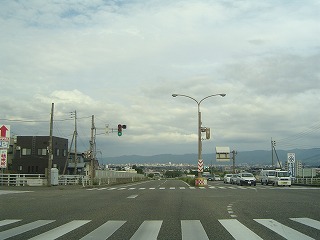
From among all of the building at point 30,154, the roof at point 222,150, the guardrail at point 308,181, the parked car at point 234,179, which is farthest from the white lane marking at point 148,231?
the building at point 30,154

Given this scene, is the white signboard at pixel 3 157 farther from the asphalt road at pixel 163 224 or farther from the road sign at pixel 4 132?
the asphalt road at pixel 163 224

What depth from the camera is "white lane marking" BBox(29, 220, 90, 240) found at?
929cm

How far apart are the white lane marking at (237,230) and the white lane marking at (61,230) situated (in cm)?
419

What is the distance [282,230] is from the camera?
10078mm

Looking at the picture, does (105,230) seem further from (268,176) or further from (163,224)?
(268,176)

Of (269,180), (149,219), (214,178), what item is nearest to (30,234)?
(149,219)

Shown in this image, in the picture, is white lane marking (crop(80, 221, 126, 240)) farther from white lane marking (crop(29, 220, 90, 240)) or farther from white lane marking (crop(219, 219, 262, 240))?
white lane marking (crop(219, 219, 262, 240))

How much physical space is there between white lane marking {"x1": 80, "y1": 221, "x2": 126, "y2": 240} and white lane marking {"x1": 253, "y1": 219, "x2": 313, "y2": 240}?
4.16 metres

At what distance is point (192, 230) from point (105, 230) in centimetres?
228

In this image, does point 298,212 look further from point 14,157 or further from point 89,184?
point 14,157

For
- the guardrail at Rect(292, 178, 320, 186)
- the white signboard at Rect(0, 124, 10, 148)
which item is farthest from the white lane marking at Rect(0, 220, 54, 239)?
the guardrail at Rect(292, 178, 320, 186)

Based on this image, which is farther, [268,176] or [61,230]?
[268,176]

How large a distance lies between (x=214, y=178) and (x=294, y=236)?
8254 centimetres

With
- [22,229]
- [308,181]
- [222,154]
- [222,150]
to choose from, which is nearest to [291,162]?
[308,181]
